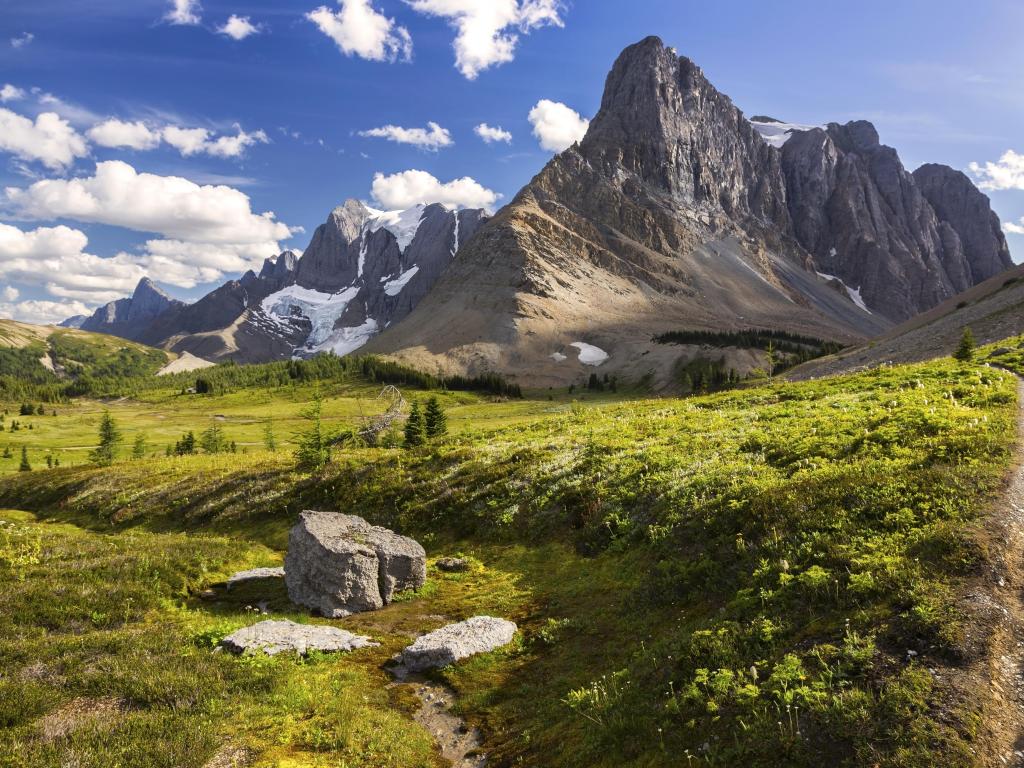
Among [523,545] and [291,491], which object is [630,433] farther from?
[291,491]

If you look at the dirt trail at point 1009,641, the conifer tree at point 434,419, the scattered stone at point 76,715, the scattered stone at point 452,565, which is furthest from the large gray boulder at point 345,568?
the conifer tree at point 434,419

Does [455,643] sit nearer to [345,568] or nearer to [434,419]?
[345,568]

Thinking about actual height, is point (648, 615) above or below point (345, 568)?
above

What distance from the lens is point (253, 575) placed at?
20500 millimetres

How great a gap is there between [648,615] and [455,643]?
5.02 meters

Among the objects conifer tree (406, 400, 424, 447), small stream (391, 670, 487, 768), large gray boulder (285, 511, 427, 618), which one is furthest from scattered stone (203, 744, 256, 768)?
conifer tree (406, 400, 424, 447)

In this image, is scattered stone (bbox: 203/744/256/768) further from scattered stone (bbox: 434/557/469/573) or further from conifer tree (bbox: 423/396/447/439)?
conifer tree (bbox: 423/396/447/439)

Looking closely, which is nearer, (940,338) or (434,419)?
(434,419)

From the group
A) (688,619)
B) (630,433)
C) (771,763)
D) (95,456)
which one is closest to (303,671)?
(688,619)

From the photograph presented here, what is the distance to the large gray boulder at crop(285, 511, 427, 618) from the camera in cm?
1738

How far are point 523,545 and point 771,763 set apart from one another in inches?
562

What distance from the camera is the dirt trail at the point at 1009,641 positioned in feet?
23.2

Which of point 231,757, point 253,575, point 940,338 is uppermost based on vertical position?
point 940,338

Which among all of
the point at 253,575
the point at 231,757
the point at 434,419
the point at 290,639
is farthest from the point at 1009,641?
the point at 434,419
